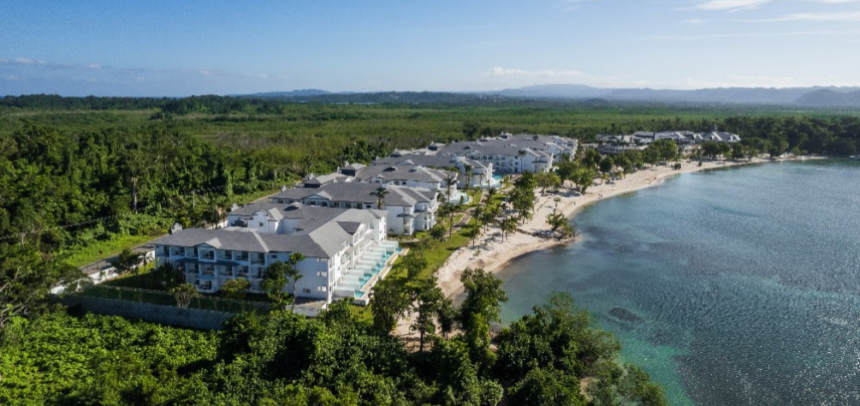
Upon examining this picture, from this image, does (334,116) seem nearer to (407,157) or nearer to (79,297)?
(407,157)

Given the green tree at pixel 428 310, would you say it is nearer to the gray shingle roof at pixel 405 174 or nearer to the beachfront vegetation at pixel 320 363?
the beachfront vegetation at pixel 320 363

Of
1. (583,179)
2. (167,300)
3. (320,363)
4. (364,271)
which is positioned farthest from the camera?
(583,179)

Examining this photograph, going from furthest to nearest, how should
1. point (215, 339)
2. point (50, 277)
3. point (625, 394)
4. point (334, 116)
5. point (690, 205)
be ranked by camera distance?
1. point (334, 116)
2. point (690, 205)
3. point (50, 277)
4. point (215, 339)
5. point (625, 394)

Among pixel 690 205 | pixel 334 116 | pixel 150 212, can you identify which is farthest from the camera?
pixel 334 116

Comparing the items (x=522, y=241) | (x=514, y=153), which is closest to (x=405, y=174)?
(x=522, y=241)

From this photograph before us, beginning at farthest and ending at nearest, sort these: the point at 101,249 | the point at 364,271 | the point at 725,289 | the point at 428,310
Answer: the point at 101,249, the point at 725,289, the point at 364,271, the point at 428,310

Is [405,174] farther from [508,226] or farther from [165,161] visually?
[165,161]

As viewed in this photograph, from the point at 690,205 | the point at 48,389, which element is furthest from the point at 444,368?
the point at 690,205

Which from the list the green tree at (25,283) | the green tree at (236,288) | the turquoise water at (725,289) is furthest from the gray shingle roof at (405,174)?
the green tree at (25,283)
